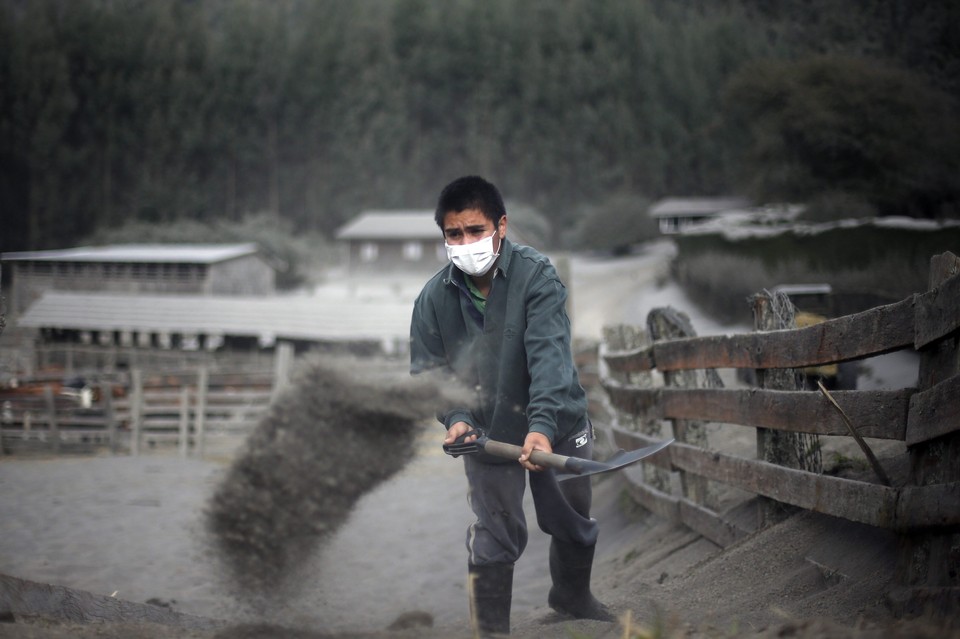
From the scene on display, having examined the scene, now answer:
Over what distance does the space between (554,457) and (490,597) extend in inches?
28.3

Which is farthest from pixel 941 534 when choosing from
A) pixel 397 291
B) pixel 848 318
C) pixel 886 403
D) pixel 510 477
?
pixel 397 291

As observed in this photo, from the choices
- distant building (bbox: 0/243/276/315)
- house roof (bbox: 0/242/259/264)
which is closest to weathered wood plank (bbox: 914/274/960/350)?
distant building (bbox: 0/243/276/315)

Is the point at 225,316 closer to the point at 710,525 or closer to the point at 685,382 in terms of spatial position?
the point at 685,382

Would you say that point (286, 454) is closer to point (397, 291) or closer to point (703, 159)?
point (397, 291)

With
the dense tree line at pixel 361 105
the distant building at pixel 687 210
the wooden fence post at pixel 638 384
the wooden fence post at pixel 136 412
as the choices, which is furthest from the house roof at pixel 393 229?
the wooden fence post at pixel 638 384

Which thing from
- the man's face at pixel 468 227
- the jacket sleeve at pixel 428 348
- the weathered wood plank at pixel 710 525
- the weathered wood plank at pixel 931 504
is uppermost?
the man's face at pixel 468 227

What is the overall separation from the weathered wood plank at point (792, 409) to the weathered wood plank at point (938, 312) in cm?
27

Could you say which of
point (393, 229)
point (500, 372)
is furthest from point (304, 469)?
point (393, 229)

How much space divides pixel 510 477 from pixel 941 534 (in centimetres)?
157

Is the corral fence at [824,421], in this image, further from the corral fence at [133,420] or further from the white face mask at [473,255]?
the corral fence at [133,420]

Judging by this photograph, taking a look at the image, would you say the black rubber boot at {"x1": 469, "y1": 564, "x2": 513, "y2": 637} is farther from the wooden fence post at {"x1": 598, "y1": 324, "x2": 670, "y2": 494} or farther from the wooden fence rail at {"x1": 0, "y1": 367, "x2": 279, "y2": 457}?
the wooden fence rail at {"x1": 0, "y1": 367, "x2": 279, "y2": 457}

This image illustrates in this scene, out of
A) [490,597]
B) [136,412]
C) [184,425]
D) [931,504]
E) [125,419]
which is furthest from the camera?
[125,419]

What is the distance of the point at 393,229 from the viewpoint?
51.7m

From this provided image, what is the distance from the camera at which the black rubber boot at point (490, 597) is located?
3344mm
